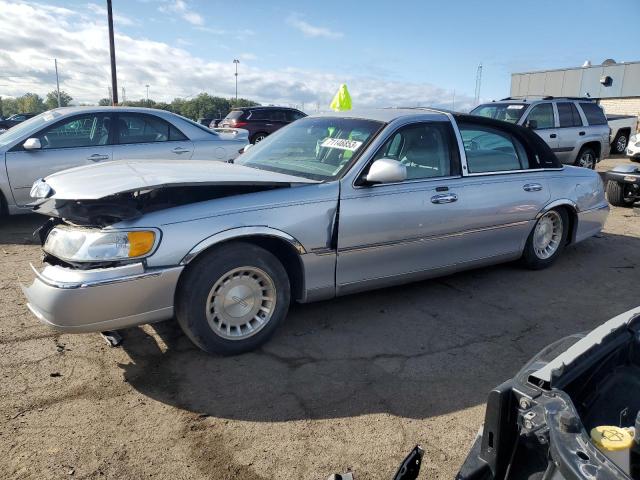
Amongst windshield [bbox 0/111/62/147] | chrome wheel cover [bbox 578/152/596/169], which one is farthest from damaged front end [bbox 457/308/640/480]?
chrome wheel cover [bbox 578/152/596/169]

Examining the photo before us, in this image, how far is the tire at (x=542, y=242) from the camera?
5047 millimetres

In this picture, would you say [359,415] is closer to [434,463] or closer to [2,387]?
[434,463]

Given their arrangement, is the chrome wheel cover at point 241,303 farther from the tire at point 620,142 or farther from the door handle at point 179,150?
the tire at point 620,142

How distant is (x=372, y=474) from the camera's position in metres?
2.34

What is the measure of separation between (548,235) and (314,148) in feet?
9.07

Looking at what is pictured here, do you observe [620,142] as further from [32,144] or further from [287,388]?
[287,388]

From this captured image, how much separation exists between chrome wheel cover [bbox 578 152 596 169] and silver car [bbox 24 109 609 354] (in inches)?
298

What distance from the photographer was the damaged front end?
1.31 meters

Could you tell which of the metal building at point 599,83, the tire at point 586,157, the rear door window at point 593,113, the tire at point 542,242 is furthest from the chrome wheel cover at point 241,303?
the metal building at point 599,83

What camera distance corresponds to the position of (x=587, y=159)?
460 inches

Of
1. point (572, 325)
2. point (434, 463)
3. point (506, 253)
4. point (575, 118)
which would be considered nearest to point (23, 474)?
point (434, 463)

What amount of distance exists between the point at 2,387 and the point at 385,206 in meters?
2.70

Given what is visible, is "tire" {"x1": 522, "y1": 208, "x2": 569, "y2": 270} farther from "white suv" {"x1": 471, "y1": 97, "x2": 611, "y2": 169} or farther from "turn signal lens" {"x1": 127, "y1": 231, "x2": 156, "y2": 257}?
"white suv" {"x1": 471, "y1": 97, "x2": 611, "y2": 169}

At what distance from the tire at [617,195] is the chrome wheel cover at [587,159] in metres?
2.99
